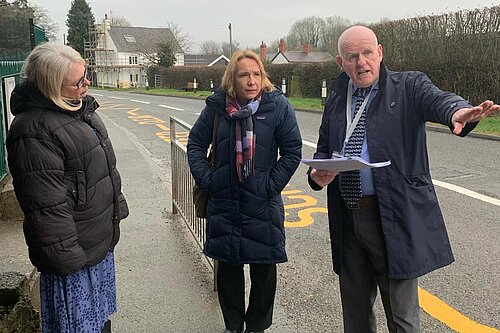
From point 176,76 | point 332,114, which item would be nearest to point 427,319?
point 332,114

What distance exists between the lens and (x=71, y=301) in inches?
102

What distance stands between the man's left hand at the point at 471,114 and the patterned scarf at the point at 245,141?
1.22 meters

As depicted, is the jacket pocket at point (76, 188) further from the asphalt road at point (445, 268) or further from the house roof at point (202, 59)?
the house roof at point (202, 59)

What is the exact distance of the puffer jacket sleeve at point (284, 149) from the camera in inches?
123

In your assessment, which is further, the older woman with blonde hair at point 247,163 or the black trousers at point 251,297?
the black trousers at point 251,297

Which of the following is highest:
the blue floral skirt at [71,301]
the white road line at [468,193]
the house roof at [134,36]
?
the house roof at [134,36]

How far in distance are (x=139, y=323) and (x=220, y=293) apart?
666 mm

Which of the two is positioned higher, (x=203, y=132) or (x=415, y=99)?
(x=415, y=99)

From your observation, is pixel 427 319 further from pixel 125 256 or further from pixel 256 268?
pixel 125 256

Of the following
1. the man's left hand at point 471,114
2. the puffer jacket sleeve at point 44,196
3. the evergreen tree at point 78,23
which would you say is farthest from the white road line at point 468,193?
the evergreen tree at point 78,23

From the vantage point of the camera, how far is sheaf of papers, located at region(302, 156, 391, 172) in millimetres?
2277

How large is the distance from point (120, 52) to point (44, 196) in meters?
73.2

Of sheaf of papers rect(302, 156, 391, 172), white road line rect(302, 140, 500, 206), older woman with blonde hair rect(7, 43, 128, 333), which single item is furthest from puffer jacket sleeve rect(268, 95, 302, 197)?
white road line rect(302, 140, 500, 206)

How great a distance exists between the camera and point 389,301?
266 centimetres
